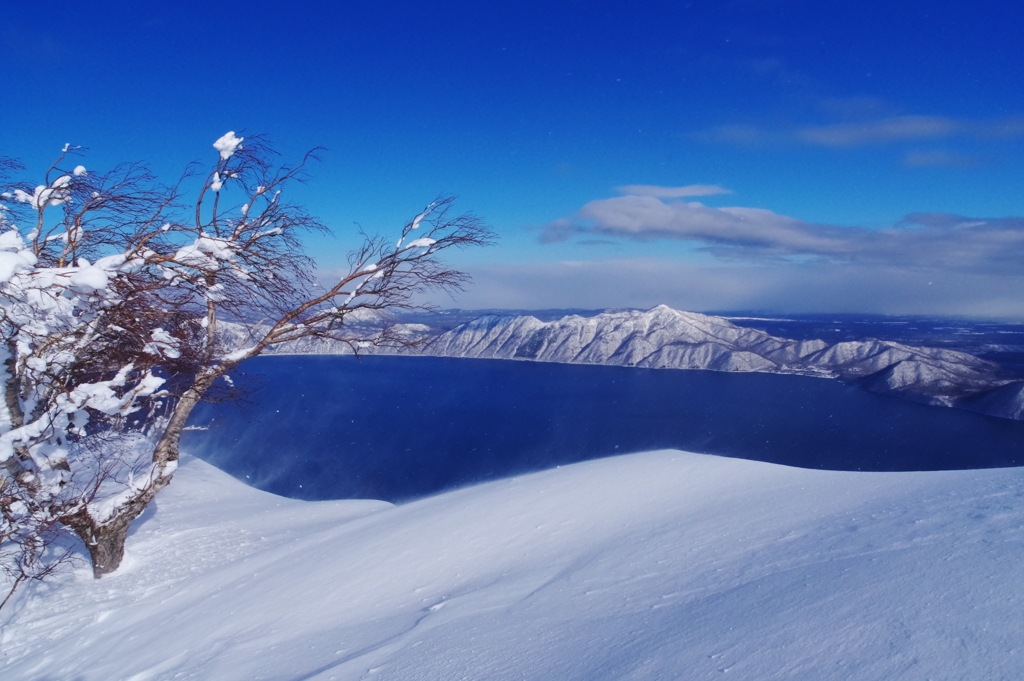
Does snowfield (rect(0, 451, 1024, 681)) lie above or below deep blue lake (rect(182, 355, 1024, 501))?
above

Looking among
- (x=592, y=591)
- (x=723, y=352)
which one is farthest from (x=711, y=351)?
(x=592, y=591)

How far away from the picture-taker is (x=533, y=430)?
21.0 m

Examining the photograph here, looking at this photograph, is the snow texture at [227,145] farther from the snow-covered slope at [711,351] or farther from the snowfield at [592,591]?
the snow-covered slope at [711,351]

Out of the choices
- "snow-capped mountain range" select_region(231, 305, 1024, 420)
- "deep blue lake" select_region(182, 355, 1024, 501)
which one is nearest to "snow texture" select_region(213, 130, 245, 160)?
"deep blue lake" select_region(182, 355, 1024, 501)

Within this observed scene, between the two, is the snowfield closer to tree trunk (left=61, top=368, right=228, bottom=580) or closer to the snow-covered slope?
tree trunk (left=61, top=368, right=228, bottom=580)

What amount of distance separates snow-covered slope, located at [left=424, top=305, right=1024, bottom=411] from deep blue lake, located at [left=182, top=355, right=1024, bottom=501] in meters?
1.93

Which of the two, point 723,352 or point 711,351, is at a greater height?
point 711,351

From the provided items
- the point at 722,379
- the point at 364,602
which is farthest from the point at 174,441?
the point at 722,379

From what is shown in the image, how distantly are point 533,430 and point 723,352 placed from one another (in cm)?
2355

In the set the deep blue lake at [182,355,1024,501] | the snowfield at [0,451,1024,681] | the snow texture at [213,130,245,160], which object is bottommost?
the deep blue lake at [182,355,1024,501]

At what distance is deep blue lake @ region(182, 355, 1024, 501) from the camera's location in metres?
15.6

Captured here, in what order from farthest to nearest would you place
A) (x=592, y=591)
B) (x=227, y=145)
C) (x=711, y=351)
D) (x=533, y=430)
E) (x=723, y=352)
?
(x=711, y=351) < (x=723, y=352) < (x=533, y=430) < (x=227, y=145) < (x=592, y=591)

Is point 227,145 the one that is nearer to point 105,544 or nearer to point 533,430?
point 105,544

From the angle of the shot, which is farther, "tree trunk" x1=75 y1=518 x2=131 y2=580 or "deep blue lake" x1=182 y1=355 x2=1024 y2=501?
"deep blue lake" x1=182 y1=355 x2=1024 y2=501
